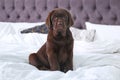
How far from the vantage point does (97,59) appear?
6.38 feet

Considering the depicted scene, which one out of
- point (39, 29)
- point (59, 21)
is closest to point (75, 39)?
point (39, 29)

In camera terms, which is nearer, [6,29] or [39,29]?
[39,29]

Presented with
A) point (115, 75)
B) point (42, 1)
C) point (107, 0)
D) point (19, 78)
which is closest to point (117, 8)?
point (107, 0)

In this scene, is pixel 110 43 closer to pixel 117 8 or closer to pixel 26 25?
pixel 117 8

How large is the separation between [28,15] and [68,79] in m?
2.22

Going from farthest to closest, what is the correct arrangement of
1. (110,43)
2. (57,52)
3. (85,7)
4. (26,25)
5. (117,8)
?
(26,25)
(85,7)
(117,8)
(110,43)
(57,52)

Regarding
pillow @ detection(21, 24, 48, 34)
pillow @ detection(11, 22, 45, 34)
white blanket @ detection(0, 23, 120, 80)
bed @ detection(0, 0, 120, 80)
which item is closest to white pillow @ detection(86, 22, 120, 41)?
bed @ detection(0, 0, 120, 80)

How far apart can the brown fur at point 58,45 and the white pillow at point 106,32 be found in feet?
3.14

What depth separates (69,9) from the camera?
311 cm

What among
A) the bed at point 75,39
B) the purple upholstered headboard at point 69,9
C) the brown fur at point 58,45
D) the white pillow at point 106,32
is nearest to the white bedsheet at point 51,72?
the bed at point 75,39

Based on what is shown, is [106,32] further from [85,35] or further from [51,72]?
[51,72]

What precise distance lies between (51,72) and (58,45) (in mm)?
288

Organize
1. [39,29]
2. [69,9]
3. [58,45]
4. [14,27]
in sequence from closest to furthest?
[58,45], [39,29], [69,9], [14,27]

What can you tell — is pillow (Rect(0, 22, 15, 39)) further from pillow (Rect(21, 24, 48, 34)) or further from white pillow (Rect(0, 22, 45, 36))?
pillow (Rect(21, 24, 48, 34))
